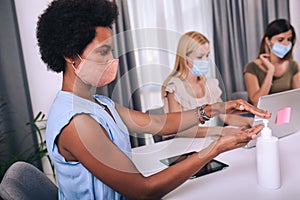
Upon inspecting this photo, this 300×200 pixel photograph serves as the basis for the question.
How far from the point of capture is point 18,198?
31.1 inches

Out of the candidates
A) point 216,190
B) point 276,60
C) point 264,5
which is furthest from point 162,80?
point 264,5

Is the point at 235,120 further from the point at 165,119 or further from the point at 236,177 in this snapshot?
the point at 236,177

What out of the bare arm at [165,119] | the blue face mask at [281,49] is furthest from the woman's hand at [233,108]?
the blue face mask at [281,49]

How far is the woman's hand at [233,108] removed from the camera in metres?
0.95

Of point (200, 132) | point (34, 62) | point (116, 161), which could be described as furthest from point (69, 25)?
point (34, 62)

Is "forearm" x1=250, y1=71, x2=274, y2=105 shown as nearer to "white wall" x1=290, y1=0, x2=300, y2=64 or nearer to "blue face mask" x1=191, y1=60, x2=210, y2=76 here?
"blue face mask" x1=191, y1=60, x2=210, y2=76

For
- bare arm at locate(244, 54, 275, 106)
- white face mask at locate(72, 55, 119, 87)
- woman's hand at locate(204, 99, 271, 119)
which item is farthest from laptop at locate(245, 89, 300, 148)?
bare arm at locate(244, 54, 275, 106)

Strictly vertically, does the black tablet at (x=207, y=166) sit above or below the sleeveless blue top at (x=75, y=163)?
below

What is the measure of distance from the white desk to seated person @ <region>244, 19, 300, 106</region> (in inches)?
37.5

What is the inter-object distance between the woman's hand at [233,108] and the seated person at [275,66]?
1018 millimetres

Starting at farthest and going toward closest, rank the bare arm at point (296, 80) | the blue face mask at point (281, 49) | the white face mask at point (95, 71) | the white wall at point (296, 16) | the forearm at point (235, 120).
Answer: the white wall at point (296, 16), the bare arm at point (296, 80), the blue face mask at point (281, 49), the forearm at point (235, 120), the white face mask at point (95, 71)

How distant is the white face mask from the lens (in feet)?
2.76

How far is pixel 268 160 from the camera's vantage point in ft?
2.60

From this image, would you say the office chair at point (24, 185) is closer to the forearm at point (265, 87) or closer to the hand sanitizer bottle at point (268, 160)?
the hand sanitizer bottle at point (268, 160)
